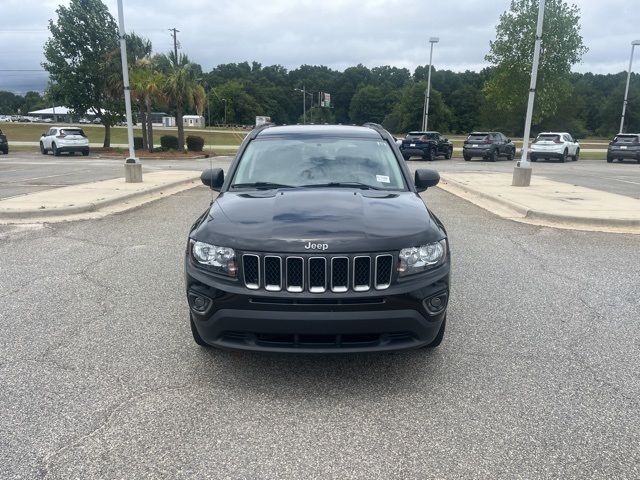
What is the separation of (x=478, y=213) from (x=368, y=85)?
123 meters

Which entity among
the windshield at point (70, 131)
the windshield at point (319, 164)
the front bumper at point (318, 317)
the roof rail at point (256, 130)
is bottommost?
the front bumper at point (318, 317)

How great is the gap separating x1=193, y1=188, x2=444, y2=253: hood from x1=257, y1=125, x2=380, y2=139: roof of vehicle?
1257mm

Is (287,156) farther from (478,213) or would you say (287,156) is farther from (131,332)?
(478,213)

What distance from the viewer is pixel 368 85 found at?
127500 mm

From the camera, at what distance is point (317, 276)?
3229mm

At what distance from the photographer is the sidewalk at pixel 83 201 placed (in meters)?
9.64

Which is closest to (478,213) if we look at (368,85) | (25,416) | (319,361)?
(319,361)

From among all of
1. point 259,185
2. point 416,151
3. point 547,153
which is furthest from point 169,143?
point 259,185

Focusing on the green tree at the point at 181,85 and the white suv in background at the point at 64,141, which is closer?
the white suv in background at the point at 64,141

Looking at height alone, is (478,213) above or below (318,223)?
below

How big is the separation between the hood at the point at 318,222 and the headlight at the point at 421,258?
46 mm

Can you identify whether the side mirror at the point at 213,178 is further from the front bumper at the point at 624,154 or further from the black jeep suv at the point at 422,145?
the front bumper at the point at 624,154

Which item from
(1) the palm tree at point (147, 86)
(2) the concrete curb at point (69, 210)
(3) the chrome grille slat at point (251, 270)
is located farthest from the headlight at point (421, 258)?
(1) the palm tree at point (147, 86)

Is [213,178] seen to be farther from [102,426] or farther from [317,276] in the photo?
[102,426]
